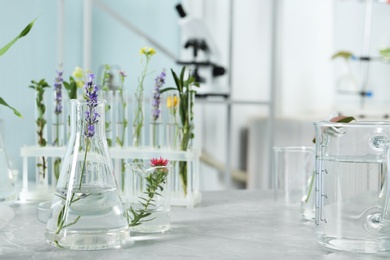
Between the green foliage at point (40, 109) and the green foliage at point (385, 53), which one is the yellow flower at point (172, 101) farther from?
the green foliage at point (385, 53)

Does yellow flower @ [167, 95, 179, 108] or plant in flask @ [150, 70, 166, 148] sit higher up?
yellow flower @ [167, 95, 179, 108]

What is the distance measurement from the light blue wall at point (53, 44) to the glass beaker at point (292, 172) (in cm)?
49

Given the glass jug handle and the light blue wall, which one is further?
the light blue wall

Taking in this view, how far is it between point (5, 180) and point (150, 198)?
0.37 metres

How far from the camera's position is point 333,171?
831mm

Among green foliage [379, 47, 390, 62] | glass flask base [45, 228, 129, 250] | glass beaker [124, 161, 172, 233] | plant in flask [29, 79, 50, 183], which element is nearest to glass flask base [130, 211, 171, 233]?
glass beaker [124, 161, 172, 233]

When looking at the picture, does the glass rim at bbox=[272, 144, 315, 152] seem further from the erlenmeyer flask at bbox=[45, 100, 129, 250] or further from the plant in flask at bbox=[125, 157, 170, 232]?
the erlenmeyer flask at bbox=[45, 100, 129, 250]

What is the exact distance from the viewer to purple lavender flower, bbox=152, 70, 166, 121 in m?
1.15

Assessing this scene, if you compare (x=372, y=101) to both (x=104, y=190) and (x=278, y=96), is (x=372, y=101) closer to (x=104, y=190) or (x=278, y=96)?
(x=278, y=96)

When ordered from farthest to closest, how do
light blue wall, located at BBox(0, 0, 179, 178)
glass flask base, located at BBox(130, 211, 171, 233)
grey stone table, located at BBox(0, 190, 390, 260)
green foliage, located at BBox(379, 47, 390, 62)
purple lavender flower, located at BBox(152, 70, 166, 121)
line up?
green foliage, located at BBox(379, 47, 390, 62), light blue wall, located at BBox(0, 0, 179, 178), purple lavender flower, located at BBox(152, 70, 166, 121), glass flask base, located at BBox(130, 211, 171, 233), grey stone table, located at BBox(0, 190, 390, 260)

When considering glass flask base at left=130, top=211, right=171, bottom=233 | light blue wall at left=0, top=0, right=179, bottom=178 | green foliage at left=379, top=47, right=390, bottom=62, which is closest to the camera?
glass flask base at left=130, top=211, right=171, bottom=233

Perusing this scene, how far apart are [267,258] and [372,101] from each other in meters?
2.87

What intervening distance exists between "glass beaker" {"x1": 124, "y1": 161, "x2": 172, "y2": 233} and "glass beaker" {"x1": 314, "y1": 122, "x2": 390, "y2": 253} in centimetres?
23

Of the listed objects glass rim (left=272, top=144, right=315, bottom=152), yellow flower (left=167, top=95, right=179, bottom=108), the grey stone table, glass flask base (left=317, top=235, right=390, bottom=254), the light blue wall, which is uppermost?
the light blue wall
